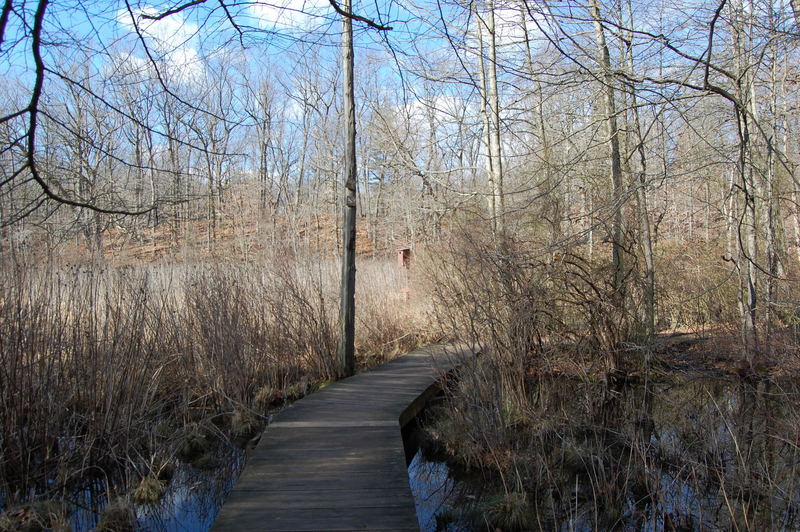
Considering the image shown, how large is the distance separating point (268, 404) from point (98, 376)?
82.7 inches

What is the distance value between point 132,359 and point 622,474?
411cm

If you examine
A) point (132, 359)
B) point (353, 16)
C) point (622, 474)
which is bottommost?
point (622, 474)

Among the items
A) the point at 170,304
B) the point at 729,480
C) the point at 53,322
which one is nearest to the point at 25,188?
the point at 53,322

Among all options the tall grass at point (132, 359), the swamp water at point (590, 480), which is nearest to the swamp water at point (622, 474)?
the swamp water at point (590, 480)

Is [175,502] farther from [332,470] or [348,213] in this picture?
[348,213]

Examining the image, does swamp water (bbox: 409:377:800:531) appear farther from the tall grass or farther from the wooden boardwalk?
the tall grass

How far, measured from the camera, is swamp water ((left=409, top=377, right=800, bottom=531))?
142 inches

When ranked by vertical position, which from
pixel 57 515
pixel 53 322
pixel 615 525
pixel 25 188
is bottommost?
pixel 615 525

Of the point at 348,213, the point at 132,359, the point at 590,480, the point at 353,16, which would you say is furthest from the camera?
the point at 348,213

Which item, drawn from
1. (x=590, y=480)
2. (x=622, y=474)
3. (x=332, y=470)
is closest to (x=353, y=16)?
(x=332, y=470)

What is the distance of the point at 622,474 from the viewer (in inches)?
173

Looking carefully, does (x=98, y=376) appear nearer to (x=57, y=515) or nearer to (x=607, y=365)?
(x=57, y=515)

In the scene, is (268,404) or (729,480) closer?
(729,480)

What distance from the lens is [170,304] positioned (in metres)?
6.43
